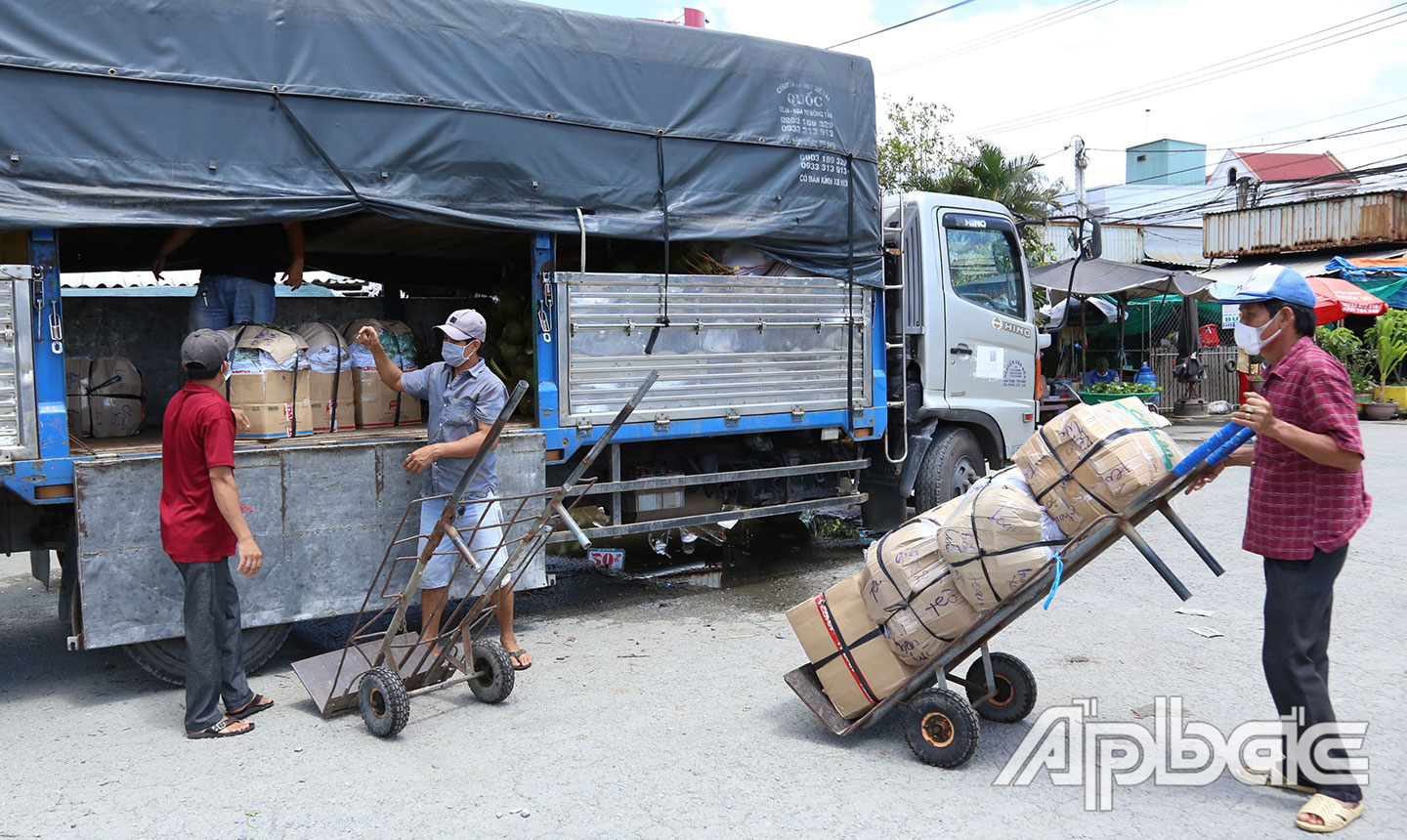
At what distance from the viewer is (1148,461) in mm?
3506

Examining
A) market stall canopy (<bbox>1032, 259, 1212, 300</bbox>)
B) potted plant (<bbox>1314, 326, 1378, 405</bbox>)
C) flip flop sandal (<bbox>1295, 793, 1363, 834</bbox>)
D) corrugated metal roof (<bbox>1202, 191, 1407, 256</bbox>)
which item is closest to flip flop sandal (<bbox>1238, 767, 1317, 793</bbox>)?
flip flop sandal (<bbox>1295, 793, 1363, 834</bbox>)

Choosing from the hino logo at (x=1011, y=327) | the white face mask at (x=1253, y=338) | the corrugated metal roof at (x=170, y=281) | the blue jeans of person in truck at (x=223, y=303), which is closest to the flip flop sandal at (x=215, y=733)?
the blue jeans of person in truck at (x=223, y=303)

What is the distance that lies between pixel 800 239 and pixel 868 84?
1303 millimetres

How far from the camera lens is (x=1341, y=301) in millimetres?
18656

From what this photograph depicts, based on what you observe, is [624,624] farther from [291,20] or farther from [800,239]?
[291,20]

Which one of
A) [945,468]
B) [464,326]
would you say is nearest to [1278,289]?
[464,326]

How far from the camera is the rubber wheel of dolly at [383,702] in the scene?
4.14 metres

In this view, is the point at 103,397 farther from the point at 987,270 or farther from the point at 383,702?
the point at 987,270

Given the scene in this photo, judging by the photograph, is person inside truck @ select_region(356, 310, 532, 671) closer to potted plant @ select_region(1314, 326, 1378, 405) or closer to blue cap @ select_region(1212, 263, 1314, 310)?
blue cap @ select_region(1212, 263, 1314, 310)

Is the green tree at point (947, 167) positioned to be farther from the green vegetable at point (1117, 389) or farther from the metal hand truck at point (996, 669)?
the metal hand truck at point (996, 669)

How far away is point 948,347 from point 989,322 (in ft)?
1.66

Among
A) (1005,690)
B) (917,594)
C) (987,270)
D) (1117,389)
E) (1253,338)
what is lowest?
(1005,690)

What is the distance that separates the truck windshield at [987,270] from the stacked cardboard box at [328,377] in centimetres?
431

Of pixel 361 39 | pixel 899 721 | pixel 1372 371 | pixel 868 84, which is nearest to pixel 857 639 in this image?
pixel 899 721
